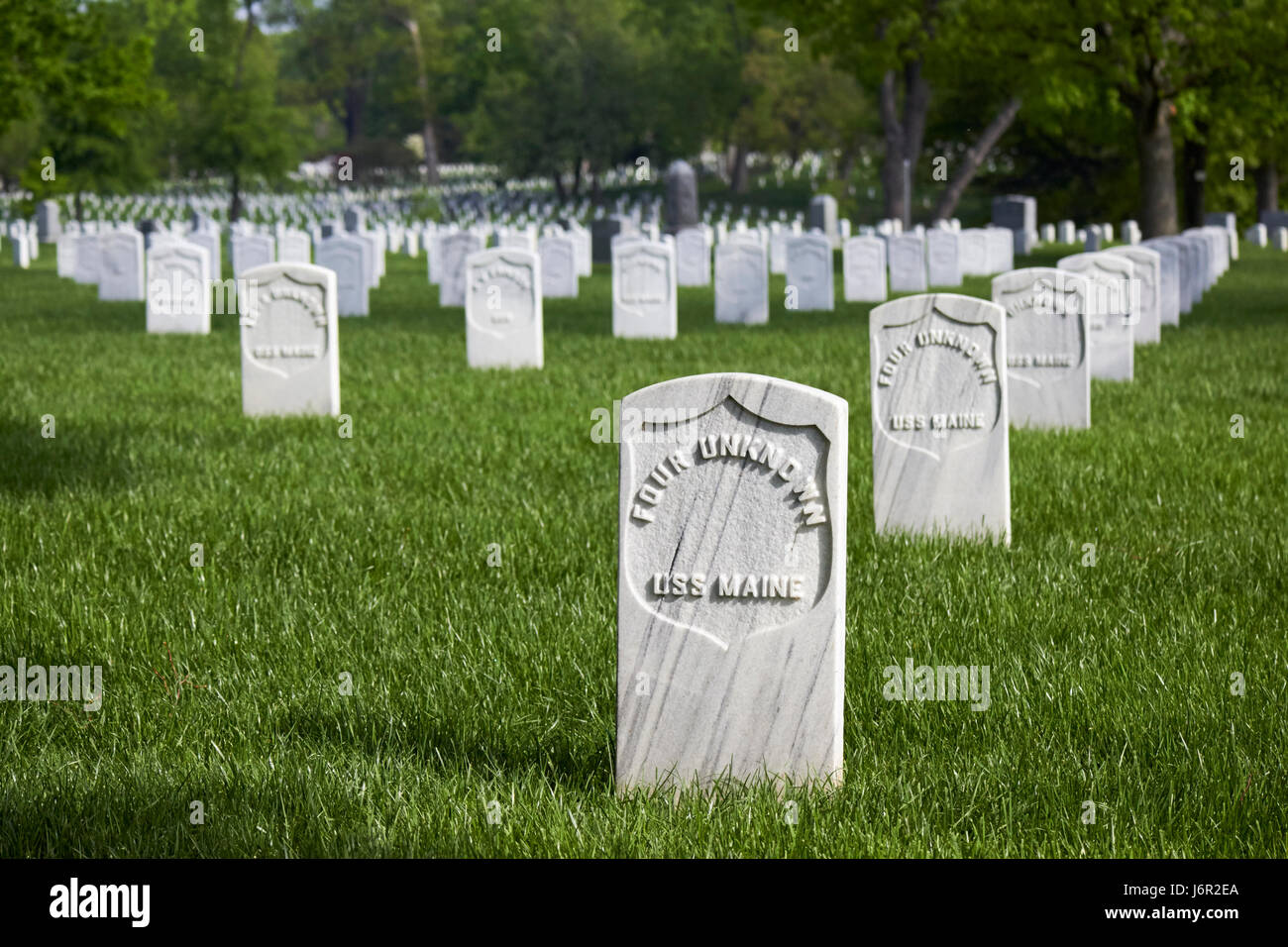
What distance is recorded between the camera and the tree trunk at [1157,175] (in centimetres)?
2844

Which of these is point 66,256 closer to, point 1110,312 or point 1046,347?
point 1110,312

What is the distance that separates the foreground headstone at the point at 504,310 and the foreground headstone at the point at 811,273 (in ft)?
26.2

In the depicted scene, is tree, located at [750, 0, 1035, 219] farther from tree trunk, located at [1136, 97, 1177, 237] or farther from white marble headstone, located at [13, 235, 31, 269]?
white marble headstone, located at [13, 235, 31, 269]

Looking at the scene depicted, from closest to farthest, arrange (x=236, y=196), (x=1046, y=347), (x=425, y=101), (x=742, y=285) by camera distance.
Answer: (x=1046, y=347) < (x=742, y=285) < (x=236, y=196) < (x=425, y=101)

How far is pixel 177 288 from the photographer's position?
18.7 meters

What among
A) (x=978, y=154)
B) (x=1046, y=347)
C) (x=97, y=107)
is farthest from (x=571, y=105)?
(x=1046, y=347)

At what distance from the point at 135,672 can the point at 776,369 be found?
32.9ft

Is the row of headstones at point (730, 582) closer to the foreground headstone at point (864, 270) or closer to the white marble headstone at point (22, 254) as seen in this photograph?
the foreground headstone at point (864, 270)

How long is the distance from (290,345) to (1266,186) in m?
48.5

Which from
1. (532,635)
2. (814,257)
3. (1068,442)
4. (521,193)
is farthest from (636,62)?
(532,635)

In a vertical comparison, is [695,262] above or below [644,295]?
above

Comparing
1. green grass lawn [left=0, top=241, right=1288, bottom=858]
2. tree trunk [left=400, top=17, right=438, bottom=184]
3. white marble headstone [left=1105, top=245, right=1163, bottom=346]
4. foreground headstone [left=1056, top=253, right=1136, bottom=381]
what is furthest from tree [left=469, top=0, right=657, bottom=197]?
green grass lawn [left=0, top=241, right=1288, bottom=858]

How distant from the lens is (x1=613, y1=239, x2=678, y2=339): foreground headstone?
18344 mm

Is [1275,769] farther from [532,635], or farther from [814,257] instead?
[814,257]
